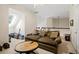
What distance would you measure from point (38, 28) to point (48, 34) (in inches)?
8.8

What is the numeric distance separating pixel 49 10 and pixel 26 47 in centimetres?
81

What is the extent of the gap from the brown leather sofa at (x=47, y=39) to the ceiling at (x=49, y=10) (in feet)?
1.12

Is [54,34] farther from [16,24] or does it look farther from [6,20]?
[6,20]

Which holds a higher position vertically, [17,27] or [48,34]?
[17,27]

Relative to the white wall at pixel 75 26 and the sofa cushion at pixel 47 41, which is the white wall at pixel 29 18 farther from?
the white wall at pixel 75 26

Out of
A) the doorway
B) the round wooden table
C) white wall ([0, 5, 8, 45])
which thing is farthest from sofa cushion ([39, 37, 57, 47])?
white wall ([0, 5, 8, 45])

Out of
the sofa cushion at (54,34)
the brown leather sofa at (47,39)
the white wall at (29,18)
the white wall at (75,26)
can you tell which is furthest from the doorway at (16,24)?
the white wall at (75,26)

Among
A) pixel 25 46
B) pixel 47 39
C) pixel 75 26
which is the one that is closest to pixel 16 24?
pixel 25 46

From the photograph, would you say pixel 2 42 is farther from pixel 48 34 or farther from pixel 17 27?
pixel 48 34

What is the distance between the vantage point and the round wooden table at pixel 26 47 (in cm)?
209

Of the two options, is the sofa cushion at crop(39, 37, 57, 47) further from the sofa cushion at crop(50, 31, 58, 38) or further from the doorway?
Answer: the doorway
